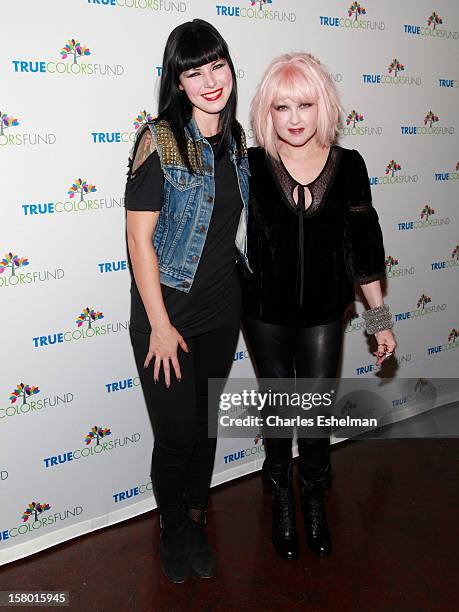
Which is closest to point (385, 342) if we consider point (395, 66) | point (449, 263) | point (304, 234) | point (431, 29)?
point (304, 234)

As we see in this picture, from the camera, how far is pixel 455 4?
2.88m

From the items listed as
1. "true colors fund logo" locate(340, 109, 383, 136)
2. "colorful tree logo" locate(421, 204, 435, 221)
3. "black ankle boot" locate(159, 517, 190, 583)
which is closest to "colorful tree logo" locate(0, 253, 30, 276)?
"black ankle boot" locate(159, 517, 190, 583)

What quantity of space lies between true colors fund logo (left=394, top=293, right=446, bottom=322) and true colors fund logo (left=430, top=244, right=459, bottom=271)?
16 centimetres

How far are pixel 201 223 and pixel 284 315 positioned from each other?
449 mm

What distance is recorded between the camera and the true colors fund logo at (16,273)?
199cm

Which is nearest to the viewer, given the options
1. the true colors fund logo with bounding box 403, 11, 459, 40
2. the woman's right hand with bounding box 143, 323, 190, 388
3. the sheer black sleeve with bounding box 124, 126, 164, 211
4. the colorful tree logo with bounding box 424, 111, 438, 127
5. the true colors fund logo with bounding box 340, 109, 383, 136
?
the sheer black sleeve with bounding box 124, 126, 164, 211

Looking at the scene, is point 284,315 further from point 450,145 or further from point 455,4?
point 455,4

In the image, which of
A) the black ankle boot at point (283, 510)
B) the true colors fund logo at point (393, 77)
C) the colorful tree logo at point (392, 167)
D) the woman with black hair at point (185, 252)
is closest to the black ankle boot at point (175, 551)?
the woman with black hair at point (185, 252)

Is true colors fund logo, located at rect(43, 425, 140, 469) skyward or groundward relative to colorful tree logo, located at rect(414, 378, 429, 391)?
skyward

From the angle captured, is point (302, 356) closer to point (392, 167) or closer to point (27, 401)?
point (27, 401)

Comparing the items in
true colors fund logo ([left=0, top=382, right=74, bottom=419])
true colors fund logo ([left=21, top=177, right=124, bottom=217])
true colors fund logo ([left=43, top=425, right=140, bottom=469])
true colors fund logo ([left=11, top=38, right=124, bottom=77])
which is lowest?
true colors fund logo ([left=43, top=425, right=140, bottom=469])

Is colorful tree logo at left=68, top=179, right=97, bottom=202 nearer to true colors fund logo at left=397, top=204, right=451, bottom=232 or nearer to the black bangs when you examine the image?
the black bangs

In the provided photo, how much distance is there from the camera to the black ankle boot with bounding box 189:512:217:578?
81.7 inches

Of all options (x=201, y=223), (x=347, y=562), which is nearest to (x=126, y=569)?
(x=347, y=562)
